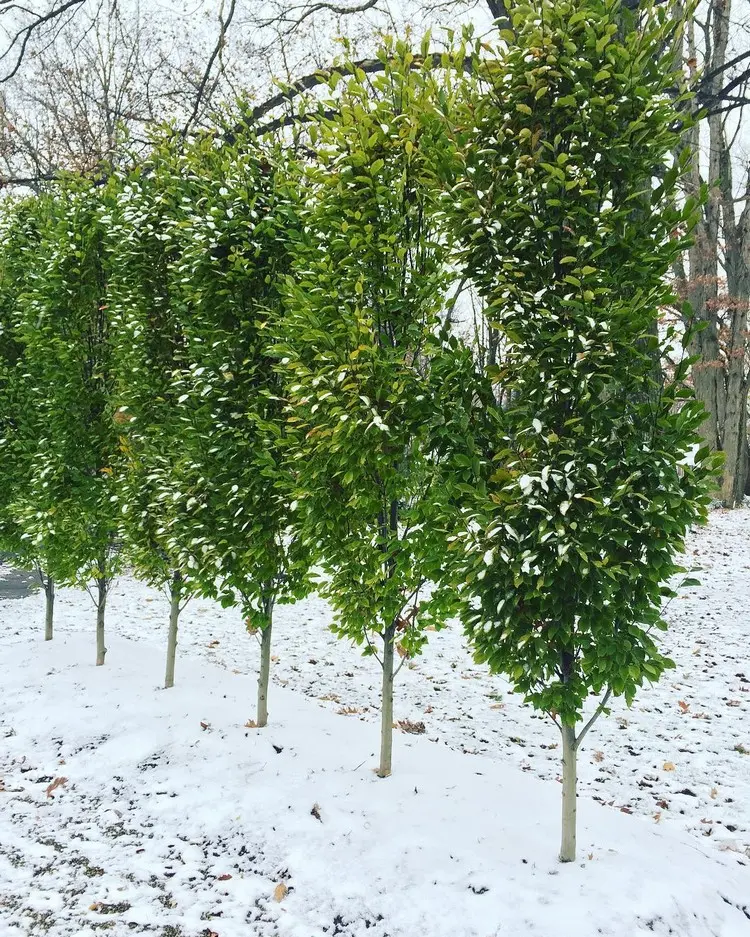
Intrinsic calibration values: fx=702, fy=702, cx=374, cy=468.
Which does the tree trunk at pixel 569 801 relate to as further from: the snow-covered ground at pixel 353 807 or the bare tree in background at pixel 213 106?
the bare tree in background at pixel 213 106

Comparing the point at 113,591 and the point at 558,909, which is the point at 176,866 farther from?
the point at 113,591

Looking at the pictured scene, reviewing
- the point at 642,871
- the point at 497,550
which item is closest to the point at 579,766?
the point at 642,871

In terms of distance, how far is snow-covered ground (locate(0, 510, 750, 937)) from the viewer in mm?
3516

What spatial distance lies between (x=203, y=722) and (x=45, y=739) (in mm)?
1463

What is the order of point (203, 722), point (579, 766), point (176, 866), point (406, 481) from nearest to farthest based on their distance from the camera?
point (176, 866), point (406, 481), point (579, 766), point (203, 722)

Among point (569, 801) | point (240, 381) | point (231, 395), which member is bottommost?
point (569, 801)

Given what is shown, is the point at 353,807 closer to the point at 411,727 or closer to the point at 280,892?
the point at 280,892

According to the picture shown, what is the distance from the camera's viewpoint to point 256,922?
3.60 m

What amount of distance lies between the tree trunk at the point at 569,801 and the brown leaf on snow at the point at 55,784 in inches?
146

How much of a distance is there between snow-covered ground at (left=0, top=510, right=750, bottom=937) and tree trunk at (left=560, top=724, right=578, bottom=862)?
104 millimetres

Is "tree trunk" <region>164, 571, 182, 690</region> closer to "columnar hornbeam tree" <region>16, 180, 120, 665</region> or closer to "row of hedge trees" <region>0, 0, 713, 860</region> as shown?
"row of hedge trees" <region>0, 0, 713, 860</region>

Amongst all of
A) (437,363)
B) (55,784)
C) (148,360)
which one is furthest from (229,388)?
(55,784)

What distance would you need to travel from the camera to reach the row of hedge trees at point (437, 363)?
332 cm

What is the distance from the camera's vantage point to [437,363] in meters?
3.80
